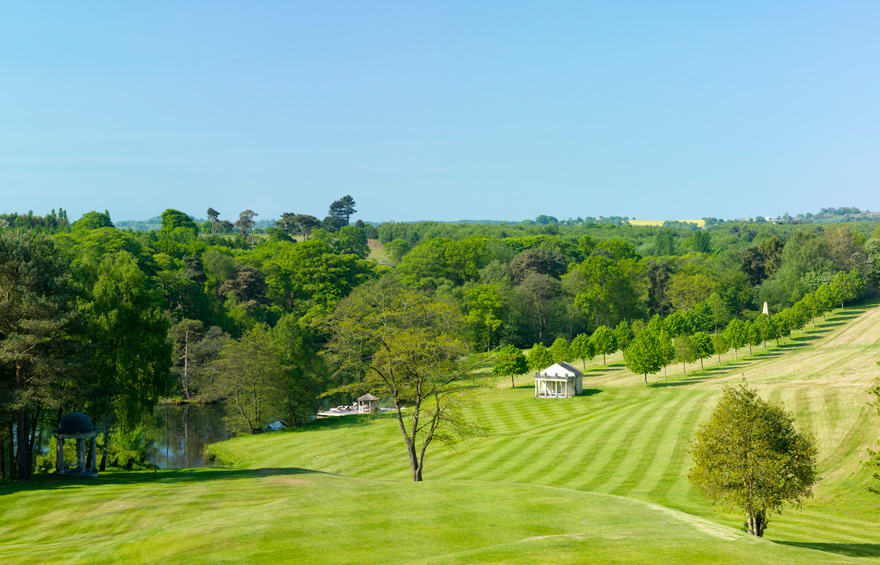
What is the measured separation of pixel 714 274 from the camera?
458 ft

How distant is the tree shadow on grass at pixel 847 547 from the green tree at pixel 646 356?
54.8 m

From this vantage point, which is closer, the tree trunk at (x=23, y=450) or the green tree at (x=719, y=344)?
the tree trunk at (x=23, y=450)

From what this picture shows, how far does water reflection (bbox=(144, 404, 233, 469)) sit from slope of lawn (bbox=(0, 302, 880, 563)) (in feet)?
11.2

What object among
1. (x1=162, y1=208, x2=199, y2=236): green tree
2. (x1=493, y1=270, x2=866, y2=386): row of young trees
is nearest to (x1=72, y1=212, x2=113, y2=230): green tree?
(x1=162, y1=208, x2=199, y2=236): green tree

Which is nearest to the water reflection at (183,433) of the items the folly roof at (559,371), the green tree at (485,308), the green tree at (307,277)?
the folly roof at (559,371)

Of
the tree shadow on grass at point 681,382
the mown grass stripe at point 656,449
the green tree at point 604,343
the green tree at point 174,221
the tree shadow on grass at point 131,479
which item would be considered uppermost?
the green tree at point 174,221

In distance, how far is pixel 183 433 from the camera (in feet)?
226

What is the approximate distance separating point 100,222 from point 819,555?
16958 cm

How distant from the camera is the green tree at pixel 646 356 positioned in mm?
81812

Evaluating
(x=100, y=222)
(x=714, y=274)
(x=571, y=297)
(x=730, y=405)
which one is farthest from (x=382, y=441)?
(x=100, y=222)

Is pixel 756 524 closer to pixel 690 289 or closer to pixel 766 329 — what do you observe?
pixel 766 329

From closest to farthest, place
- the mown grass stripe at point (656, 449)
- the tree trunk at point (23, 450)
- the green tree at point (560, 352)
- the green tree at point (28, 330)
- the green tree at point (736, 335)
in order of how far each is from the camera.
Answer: the green tree at point (28, 330), the tree trunk at point (23, 450), the mown grass stripe at point (656, 449), the green tree at point (560, 352), the green tree at point (736, 335)

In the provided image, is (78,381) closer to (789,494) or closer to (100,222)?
(789,494)

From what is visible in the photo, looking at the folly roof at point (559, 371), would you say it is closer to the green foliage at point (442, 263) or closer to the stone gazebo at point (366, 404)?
the stone gazebo at point (366, 404)
